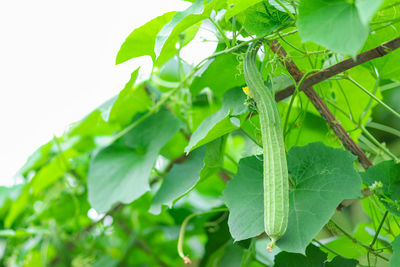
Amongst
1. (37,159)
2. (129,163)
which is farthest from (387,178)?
(37,159)

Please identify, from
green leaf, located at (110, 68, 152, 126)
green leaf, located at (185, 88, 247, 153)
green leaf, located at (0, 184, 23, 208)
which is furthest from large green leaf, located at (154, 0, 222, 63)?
green leaf, located at (0, 184, 23, 208)

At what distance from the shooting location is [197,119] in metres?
0.99

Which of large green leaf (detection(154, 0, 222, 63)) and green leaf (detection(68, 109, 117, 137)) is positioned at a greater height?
large green leaf (detection(154, 0, 222, 63))

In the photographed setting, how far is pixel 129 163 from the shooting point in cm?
92

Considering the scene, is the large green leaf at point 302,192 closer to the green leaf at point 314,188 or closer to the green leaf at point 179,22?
the green leaf at point 314,188

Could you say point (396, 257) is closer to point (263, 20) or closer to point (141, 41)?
point (263, 20)

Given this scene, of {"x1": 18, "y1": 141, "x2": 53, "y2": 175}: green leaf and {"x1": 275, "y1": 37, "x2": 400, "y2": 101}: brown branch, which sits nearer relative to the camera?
{"x1": 275, "y1": 37, "x2": 400, "y2": 101}: brown branch

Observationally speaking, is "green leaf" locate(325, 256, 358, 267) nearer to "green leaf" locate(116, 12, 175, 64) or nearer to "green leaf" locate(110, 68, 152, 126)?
"green leaf" locate(116, 12, 175, 64)

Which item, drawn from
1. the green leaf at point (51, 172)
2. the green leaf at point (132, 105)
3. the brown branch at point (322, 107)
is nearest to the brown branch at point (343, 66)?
the brown branch at point (322, 107)

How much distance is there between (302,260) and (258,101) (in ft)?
0.88

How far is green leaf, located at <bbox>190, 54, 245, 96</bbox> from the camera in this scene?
0.70 meters

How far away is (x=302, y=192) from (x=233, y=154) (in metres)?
0.71

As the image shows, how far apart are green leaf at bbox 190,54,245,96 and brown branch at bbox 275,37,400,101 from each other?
8cm

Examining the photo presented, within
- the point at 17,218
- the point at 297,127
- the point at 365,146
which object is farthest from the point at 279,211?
the point at 17,218
